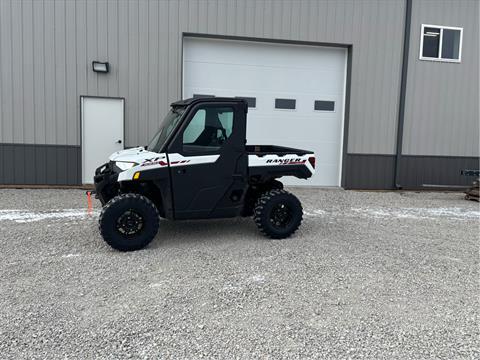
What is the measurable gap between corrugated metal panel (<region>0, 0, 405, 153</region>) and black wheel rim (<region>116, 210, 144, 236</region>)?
4.89 m

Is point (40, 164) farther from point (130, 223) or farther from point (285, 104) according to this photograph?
point (285, 104)

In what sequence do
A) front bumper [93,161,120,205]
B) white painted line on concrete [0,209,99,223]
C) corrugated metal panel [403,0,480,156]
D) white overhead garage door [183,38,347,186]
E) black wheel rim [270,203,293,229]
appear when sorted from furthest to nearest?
corrugated metal panel [403,0,480,156]
white overhead garage door [183,38,347,186]
white painted line on concrete [0,209,99,223]
black wheel rim [270,203,293,229]
front bumper [93,161,120,205]

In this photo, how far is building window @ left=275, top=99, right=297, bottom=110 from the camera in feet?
34.4

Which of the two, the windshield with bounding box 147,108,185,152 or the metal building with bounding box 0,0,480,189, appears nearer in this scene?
the windshield with bounding box 147,108,185,152

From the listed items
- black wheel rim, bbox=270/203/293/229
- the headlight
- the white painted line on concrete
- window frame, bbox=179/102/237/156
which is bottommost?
the white painted line on concrete

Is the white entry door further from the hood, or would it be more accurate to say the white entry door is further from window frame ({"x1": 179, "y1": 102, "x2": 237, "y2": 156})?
window frame ({"x1": 179, "y1": 102, "x2": 237, "y2": 156})

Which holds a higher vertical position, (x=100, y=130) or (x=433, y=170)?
(x=100, y=130)

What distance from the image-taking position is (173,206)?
5.45 meters

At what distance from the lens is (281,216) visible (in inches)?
236

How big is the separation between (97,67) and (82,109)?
3.18 feet

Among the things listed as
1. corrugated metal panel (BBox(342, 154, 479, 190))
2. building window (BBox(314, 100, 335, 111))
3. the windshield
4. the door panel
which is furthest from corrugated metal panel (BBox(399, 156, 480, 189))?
the windshield

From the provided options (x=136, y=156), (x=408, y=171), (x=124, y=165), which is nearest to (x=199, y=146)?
(x=136, y=156)

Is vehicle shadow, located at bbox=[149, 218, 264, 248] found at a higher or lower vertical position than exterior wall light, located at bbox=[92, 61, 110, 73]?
lower

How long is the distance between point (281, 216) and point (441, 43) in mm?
7573
